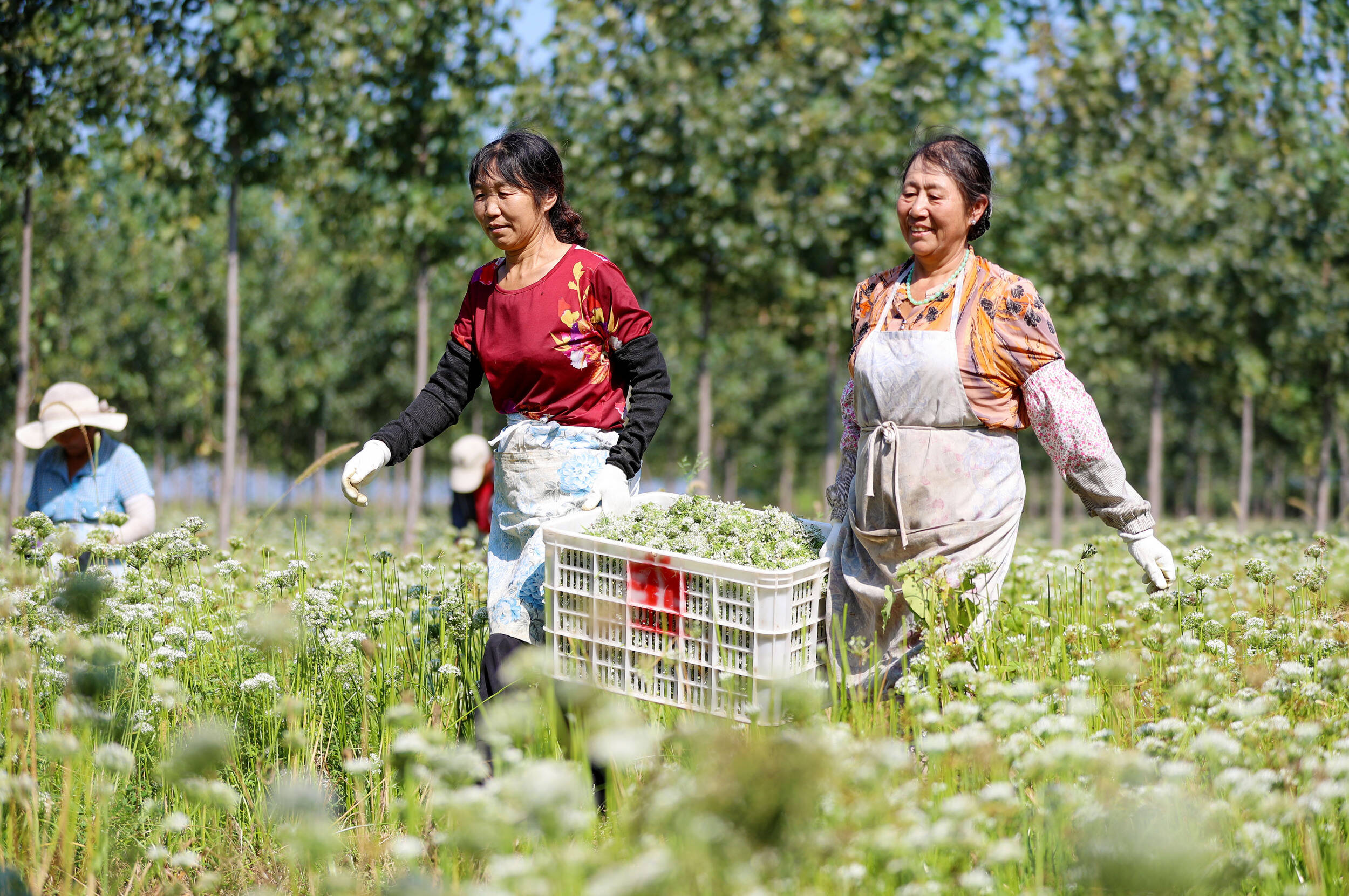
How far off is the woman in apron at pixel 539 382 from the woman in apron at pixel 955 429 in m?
0.69

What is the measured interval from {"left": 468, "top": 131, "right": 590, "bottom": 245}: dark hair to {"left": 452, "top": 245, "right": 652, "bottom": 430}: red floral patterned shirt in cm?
17

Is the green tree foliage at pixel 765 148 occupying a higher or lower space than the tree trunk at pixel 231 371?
higher

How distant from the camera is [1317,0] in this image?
8977mm

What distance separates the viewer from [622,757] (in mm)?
1633

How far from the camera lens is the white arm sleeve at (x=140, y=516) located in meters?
4.86

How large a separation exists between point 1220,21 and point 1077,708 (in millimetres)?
10410

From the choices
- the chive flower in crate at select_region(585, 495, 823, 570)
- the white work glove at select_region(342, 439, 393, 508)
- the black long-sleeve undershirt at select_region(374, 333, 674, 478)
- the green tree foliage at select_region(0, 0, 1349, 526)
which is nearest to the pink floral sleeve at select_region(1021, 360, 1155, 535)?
the chive flower in crate at select_region(585, 495, 823, 570)

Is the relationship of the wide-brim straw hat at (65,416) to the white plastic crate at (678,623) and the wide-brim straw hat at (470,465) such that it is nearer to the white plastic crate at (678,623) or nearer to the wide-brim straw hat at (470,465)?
the wide-brim straw hat at (470,465)

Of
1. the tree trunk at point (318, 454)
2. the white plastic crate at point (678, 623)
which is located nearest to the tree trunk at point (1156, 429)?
the white plastic crate at point (678, 623)

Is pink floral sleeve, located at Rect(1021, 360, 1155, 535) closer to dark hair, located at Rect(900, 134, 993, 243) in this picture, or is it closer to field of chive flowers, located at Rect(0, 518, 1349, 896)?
field of chive flowers, located at Rect(0, 518, 1349, 896)

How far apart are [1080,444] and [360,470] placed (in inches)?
80.5

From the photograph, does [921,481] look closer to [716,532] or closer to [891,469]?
[891,469]

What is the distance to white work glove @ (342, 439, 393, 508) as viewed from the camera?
122 inches

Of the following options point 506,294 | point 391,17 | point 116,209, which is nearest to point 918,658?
point 506,294
